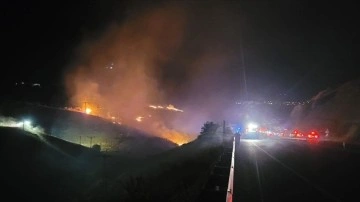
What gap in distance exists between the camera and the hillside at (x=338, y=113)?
56.6m

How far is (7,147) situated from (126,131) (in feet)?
120

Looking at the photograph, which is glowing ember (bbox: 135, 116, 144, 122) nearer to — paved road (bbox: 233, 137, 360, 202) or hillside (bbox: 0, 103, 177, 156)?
hillside (bbox: 0, 103, 177, 156)

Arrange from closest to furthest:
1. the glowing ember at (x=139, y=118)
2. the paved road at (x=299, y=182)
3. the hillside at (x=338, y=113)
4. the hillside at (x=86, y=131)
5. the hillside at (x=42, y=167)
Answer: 1. the paved road at (x=299, y=182)
2. the hillside at (x=42, y=167)
3. the hillside at (x=338, y=113)
4. the hillside at (x=86, y=131)
5. the glowing ember at (x=139, y=118)

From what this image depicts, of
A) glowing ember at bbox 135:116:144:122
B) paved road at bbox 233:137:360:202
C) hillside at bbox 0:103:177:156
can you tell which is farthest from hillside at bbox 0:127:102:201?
glowing ember at bbox 135:116:144:122

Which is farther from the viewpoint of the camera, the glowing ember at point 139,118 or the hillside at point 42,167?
the glowing ember at point 139,118

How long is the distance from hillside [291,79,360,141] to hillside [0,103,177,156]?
2673 cm

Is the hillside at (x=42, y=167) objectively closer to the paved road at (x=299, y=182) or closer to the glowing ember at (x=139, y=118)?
the paved road at (x=299, y=182)

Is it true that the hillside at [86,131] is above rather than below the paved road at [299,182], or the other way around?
above

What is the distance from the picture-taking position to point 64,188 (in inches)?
1385

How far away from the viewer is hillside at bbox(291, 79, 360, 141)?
56.6 meters

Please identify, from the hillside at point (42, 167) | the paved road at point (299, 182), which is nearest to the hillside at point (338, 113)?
the paved road at point (299, 182)

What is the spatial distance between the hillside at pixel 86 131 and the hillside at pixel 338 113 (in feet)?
87.7

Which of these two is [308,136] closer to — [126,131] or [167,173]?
[126,131]

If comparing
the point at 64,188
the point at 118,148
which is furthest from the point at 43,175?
the point at 118,148
